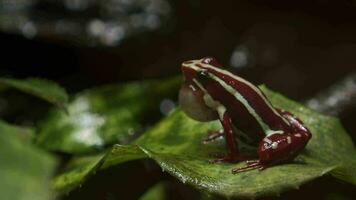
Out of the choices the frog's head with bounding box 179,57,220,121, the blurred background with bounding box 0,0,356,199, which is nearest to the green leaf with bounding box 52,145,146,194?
the frog's head with bounding box 179,57,220,121

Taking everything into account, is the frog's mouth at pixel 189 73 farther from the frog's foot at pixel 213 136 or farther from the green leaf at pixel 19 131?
the green leaf at pixel 19 131

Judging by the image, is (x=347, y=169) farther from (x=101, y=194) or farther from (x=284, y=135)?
(x=101, y=194)

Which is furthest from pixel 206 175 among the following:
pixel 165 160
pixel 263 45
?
pixel 263 45

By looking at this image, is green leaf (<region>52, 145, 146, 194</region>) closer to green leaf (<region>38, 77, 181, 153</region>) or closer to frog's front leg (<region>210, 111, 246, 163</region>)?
green leaf (<region>38, 77, 181, 153</region>)

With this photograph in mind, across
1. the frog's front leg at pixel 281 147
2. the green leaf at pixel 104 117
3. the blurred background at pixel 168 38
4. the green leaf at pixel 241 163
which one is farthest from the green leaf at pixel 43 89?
the frog's front leg at pixel 281 147

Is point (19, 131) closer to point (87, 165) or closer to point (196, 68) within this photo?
point (87, 165)

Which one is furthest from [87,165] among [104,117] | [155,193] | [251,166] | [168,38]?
[168,38]

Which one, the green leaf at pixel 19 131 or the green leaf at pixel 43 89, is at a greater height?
the green leaf at pixel 43 89
